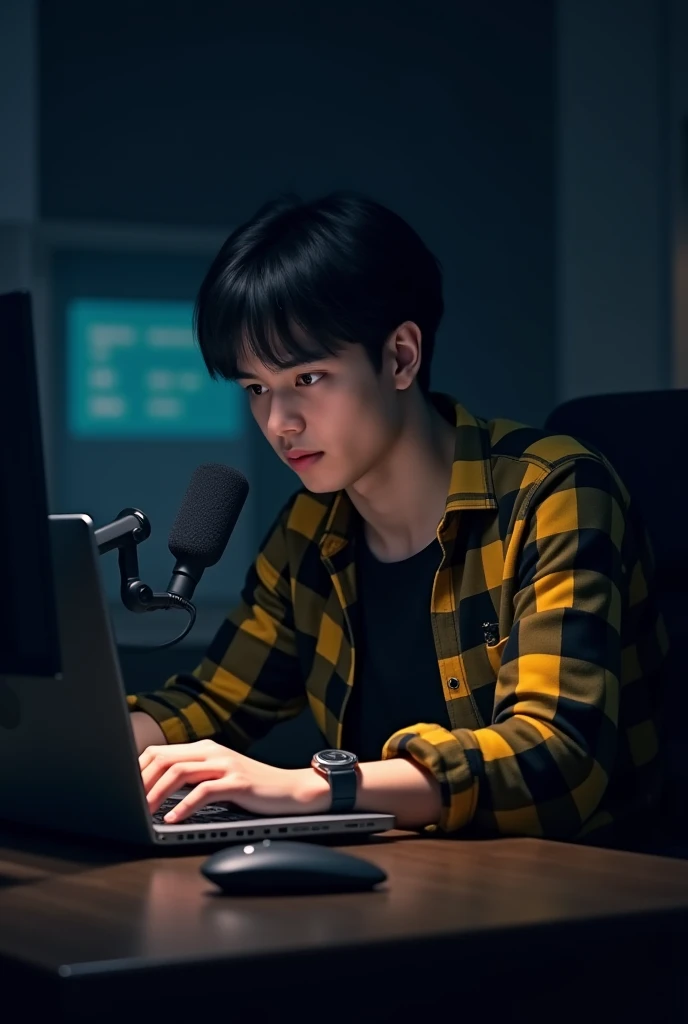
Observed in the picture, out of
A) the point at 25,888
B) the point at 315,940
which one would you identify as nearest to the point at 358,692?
the point at 25,888

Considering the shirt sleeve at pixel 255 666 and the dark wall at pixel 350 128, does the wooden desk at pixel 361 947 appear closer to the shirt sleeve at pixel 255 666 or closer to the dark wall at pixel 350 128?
the shirt sleeve at pixel 255 666

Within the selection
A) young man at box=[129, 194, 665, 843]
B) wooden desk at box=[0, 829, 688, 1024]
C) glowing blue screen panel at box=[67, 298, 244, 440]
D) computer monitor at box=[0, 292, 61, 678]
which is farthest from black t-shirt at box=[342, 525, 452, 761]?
glowing blue screen panel at box=[67, 298, 244, 440]

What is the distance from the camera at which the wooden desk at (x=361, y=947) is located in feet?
2.30

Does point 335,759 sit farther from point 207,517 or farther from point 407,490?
point 407,490

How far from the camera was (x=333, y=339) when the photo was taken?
57.7 inches

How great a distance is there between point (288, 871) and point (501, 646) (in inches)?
24.9

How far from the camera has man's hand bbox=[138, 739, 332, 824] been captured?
1072 millimetres

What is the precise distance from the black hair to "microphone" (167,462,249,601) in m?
0.20

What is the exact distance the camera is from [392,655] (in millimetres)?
1578

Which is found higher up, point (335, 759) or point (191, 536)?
point (191, 536)

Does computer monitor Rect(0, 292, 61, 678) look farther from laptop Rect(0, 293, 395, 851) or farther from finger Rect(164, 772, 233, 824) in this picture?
finger Rect(164, 772, 233, 824)

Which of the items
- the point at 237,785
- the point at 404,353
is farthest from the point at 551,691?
the point at 404,353

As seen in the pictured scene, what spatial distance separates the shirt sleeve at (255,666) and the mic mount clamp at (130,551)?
511 millimetres

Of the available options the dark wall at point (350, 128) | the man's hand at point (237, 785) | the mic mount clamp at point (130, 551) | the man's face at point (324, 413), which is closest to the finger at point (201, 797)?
the man's hand at point (237, 785)
